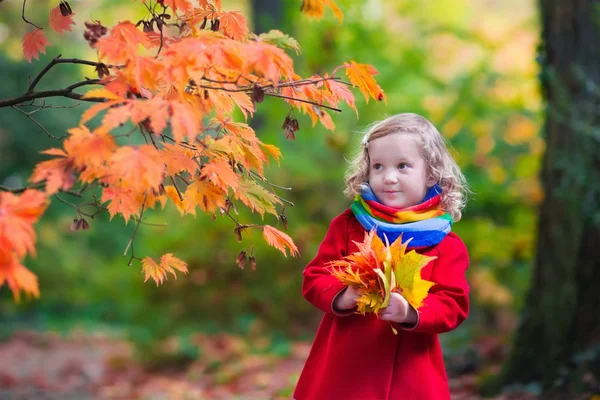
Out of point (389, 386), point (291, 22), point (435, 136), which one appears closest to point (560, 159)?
point (435, 136)

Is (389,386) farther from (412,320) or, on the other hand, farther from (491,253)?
(491,253)

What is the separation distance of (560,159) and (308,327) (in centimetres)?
397

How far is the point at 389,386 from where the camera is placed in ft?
7.45

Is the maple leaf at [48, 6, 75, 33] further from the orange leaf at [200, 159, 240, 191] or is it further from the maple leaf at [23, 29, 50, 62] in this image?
the orange leaf at [200, 159, 240, 191]

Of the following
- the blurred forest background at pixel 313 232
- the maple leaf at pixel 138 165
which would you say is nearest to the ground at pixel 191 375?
the blurred forest background at pixel 313 232

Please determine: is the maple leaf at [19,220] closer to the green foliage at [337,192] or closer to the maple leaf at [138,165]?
the maple leaf at [138,165]

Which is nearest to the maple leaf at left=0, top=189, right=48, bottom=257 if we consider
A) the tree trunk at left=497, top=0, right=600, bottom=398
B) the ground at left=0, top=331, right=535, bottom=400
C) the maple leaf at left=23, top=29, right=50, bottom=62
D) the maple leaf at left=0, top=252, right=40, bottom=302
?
the maple leaf at left=0, top=252, right=40, bottom=302

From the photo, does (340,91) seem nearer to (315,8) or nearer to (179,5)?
(315,8)

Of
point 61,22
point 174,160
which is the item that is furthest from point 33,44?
point 174,160

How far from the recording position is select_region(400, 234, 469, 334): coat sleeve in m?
2.16

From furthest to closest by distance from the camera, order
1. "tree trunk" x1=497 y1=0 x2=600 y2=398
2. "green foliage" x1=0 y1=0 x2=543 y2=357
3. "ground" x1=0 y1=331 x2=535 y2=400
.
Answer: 1. "green foliage" x1=0 y1=0 x2=543 y2=357
2. "ground" x1=0 y1=331 x2=535 y2=400
3. "tree trunk" x1=497 y1=0 x2=600 y2=398

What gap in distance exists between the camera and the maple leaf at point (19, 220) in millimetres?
1553

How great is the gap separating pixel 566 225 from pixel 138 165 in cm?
334

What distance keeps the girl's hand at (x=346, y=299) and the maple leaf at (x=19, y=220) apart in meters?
0.97
